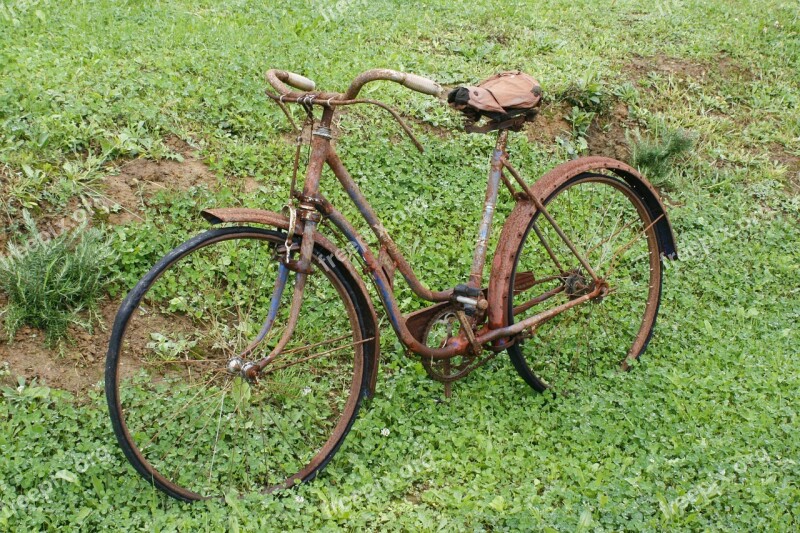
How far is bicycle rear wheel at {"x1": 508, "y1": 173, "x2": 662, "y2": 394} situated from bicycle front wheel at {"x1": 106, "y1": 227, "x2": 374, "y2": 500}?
98 cm

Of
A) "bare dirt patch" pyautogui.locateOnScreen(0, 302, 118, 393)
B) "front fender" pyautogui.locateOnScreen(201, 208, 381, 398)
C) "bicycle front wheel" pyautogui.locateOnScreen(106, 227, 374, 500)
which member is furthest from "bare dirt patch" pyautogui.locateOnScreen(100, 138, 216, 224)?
"front fender" pyautogui.locateOnScreen(201, 208, 381, 398)

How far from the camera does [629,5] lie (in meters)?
8.15

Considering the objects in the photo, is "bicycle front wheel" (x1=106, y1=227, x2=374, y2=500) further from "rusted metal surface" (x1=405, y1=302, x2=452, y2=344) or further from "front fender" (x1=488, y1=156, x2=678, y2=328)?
"front fender" (x1=488, y1=156, x2=678, y2=328)

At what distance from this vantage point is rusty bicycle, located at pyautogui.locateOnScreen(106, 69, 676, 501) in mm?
3396

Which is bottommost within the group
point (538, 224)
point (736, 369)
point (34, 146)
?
point (736, 369)

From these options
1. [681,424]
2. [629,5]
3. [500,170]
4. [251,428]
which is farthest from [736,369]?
[629,5]

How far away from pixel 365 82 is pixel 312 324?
144 centimetres

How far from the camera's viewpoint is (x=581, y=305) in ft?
15.4

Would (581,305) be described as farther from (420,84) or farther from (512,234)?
(420,84)

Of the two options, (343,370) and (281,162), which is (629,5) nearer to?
(281,162)

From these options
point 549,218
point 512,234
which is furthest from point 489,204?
point 549,218

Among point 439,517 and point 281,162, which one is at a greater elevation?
point 281,162

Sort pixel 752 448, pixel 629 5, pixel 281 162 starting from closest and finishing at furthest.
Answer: pixel 752 448
pixel 281 162
pixel 629 5

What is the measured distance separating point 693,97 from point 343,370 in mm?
4247
